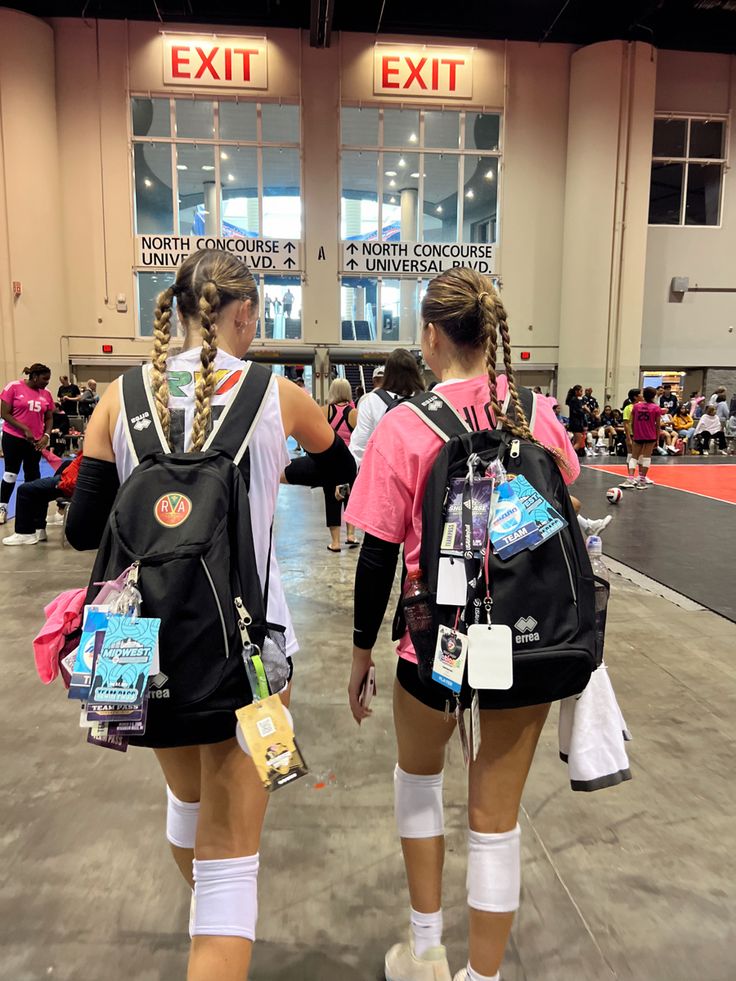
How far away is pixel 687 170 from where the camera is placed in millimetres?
18672

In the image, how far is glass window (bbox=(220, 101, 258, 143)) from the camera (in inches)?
667

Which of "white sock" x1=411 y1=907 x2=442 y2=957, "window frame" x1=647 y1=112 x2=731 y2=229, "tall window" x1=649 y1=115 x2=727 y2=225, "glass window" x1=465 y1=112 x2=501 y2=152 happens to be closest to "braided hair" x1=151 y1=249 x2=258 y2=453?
"white sock" x1=411 y1=907 x2=442 y2=957

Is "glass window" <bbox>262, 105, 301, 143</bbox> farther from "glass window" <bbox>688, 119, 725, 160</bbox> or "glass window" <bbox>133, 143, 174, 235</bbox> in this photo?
"glass window" <bbox>688, 119, 725, 160</bbox>

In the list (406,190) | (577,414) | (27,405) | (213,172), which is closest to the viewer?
(27,405)

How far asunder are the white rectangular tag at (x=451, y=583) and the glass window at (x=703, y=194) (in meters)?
21.5

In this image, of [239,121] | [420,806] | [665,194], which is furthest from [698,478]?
[239,121]

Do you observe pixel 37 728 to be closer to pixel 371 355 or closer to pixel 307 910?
pixel 307 910

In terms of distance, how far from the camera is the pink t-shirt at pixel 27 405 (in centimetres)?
709

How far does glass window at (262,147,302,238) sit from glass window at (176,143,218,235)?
137 cm

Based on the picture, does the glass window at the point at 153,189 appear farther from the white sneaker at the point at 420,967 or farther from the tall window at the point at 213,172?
the white sneaker at the point at 420,967

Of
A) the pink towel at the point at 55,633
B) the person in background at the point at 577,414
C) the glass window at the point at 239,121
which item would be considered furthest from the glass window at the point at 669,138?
the pink towel at the point at 55,633

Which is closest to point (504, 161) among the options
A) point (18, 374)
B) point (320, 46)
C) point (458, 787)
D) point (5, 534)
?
point (320, 46)

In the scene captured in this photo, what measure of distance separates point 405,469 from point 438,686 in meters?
0.46

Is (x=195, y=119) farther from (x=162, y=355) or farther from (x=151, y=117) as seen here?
(x=162, y=355)
